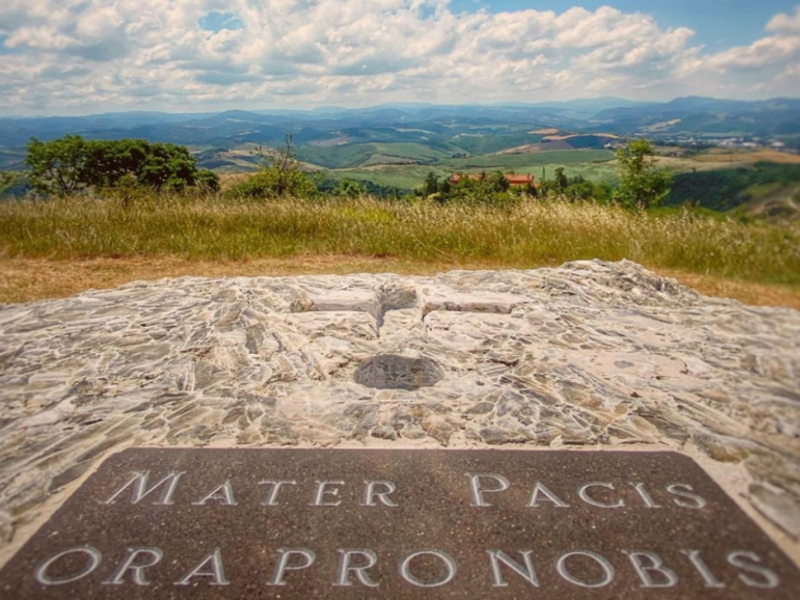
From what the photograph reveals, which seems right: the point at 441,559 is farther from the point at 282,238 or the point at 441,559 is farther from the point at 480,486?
the point at 282,238

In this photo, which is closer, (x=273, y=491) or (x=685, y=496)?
(x=685, y=496)

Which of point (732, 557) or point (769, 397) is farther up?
point (769, 397)

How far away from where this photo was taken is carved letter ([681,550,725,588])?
8.35ft

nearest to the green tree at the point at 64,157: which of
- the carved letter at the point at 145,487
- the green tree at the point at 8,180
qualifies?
the green tree at the point at 8,180

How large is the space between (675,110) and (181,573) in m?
Answer: 4.29

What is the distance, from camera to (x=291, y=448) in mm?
3996

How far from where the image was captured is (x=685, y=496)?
3.27 metres

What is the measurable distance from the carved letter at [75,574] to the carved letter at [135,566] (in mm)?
135

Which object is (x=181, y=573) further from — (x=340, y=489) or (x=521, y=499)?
(x=521, y=499)

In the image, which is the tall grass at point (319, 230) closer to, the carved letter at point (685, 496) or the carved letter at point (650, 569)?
the carved letter at point (685, 496)

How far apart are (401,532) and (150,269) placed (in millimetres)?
8165

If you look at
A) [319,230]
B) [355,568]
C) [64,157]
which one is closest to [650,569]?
[355,568]

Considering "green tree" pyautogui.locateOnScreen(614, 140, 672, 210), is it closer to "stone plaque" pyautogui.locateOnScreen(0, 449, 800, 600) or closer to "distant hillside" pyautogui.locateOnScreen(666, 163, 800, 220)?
"distant hillside" pyautogui.locateOnScreen(666, 163, 800, 220)

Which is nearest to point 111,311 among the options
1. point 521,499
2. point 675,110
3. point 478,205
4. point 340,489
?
point 340,489
